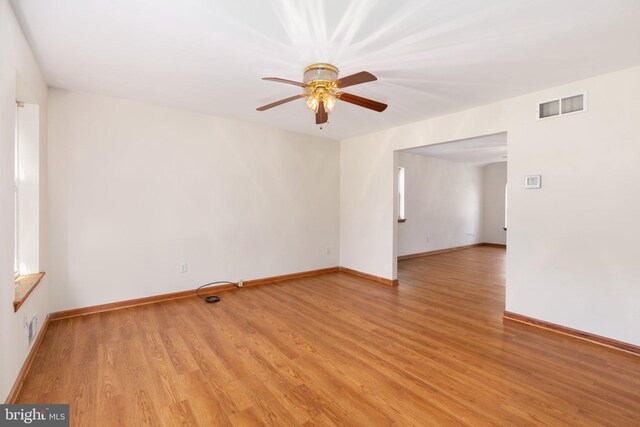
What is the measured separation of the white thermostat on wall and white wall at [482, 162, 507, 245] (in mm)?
5940

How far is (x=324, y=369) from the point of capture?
88.8 inches

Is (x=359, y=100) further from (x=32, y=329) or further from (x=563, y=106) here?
(x=32, y=329)

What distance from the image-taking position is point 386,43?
2.13 m

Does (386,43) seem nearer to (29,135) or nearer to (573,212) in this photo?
(573,212)

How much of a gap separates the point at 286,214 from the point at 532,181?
3339 millimetres

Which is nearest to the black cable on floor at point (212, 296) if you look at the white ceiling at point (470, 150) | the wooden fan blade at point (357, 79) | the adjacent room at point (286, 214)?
the adjacent room at point (286, 214)

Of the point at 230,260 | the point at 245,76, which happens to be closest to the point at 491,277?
the point at 230,260

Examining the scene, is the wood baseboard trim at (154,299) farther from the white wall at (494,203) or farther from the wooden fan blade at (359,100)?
the white wall at (494,203)

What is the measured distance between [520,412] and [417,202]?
5.56 m

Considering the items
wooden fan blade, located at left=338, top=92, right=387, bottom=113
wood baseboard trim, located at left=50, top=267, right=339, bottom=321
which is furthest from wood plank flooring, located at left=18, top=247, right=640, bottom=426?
wooden fan blade, located at left=338, top=92, right=387, bottom=113

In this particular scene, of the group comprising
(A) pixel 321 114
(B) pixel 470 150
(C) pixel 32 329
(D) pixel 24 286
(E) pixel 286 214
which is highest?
(B) pixel 470 150

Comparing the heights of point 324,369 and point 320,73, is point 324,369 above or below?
below

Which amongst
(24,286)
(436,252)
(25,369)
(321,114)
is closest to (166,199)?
(24,286)

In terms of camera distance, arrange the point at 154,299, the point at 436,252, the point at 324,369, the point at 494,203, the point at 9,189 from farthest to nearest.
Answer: the point at 494,203, the point at 436,252, the point at 154,299, the point at 324,369, the point at 9,189
